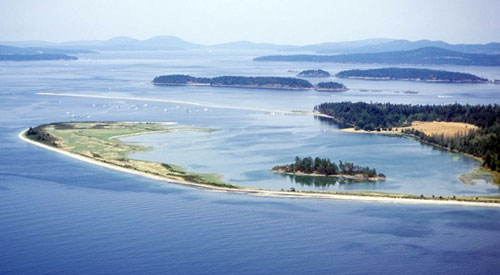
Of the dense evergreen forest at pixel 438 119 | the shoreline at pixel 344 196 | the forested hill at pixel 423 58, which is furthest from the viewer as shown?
the forested hill at pixel 423 58

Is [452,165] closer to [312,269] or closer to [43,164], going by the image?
[312,269]

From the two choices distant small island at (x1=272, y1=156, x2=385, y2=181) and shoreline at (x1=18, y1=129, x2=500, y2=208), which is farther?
distant small island at (x1=272, y1=156, x2=385, y2=181)

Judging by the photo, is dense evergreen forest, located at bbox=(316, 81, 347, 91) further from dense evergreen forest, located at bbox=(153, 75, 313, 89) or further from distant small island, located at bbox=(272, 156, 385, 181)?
distant small island, located at bbox=(272, 156, 385, 181)

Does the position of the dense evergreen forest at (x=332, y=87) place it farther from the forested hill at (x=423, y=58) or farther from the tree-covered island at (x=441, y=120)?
the forested hill at (x=423, y=58)

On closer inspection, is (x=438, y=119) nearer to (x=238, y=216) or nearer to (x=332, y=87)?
(x=238, y=216)

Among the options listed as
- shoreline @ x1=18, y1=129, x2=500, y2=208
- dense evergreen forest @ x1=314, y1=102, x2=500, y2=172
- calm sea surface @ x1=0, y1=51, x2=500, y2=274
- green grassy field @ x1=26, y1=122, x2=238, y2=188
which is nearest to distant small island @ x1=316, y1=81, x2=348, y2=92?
dense evergreen forest @ x1=314, y1=102, x2=500, y2=172

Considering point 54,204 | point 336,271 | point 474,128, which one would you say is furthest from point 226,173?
point 474,128

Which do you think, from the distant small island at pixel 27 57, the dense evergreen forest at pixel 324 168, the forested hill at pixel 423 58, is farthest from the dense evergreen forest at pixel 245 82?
the distant small island at pixel 27 57
